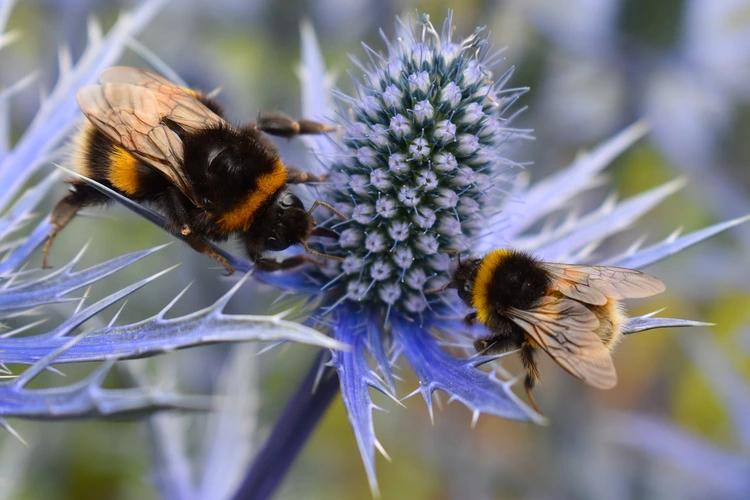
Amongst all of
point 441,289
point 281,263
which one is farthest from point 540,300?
point 281,263

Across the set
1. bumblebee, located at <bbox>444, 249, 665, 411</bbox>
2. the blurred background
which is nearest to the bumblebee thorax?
bumblebee, located at <bbox>444, 249, 665, 411</bbox>

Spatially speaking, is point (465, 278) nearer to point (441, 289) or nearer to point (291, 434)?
point (441, 289)

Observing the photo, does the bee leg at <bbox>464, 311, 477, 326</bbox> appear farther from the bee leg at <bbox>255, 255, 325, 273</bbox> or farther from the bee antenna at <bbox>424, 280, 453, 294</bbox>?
the bee leg at <bbox>255, 255, 325, 273</bbox>

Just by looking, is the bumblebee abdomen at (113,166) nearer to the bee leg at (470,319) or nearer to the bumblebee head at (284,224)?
the bumblebee head at (284,224)

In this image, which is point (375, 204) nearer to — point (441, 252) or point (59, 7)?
point (441, 252)

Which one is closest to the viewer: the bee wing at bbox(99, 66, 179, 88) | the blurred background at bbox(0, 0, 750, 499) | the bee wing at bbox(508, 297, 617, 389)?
the bee wing at bbox(508, 297, 617, 389)

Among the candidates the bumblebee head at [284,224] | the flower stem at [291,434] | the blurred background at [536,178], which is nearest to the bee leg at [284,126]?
the bumblebee head at [284,224]

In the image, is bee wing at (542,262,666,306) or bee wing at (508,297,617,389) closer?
bee wing at (508,297,617,389)
